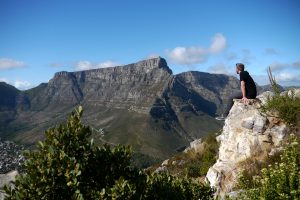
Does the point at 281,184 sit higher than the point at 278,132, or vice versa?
the point at 278,132

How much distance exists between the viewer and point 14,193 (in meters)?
8.05

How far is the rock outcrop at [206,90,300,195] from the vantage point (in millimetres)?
19156

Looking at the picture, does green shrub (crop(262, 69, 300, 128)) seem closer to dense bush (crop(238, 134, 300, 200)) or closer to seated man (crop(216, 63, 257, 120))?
seated man (crop(216, 63, 257, 120))

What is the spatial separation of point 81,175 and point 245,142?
13.6 m

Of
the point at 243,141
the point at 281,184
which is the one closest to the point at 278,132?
the point at 243,141

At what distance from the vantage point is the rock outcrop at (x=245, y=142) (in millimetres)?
19156

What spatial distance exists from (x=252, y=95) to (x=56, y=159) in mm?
16553

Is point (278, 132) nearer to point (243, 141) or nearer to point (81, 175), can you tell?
point (243, 141)

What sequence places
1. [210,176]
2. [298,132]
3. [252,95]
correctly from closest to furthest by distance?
[298,132] → [210,176] → [252,95]

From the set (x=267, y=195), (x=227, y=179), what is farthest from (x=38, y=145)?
(x=227, y=179)

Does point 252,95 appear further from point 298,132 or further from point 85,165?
point 85,165

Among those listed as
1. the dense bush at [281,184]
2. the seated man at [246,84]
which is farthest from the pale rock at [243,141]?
the dense bush at [281,184]

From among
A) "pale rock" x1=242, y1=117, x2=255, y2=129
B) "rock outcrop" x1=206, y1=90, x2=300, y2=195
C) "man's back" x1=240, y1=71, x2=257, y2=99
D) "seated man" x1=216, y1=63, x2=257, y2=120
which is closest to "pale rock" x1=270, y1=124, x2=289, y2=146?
"rock outcrop" x1=206, y1=90, x2=300, y2=195

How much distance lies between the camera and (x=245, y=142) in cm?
2031
